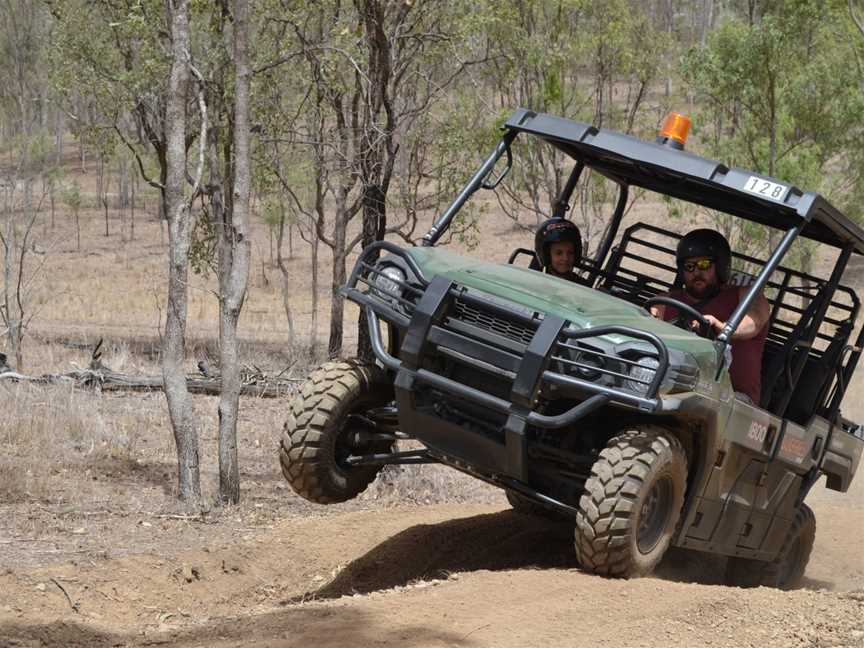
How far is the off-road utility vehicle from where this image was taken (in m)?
5.85

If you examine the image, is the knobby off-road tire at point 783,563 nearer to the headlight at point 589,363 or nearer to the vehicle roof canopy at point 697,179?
the vehicle roof canopy at point 697,179

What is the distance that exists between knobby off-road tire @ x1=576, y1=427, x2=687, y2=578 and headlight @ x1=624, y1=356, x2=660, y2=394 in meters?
0.38

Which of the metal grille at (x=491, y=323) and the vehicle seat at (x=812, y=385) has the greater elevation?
the metal grille at (x=491, y=323)

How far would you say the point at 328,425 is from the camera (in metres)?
6.72

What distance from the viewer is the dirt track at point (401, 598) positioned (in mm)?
5285

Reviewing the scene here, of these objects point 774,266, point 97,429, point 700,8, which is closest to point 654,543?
point 774,266

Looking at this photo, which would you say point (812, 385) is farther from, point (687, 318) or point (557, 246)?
point (557, 246)

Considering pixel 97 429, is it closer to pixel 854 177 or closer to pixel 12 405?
pixel 12 405

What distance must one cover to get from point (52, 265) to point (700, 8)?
171ft

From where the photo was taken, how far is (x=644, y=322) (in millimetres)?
6320

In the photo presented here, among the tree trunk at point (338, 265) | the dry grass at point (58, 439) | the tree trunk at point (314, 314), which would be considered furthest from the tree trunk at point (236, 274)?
the tree trunk at point (314, 314)

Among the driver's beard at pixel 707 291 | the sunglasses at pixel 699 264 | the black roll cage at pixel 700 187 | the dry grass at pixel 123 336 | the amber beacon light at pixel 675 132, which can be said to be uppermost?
the amber beacon light at pixel 675 132

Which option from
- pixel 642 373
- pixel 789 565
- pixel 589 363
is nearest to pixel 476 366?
pixel 589 363

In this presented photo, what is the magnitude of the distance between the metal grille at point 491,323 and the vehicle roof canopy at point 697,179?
1.38 meters
